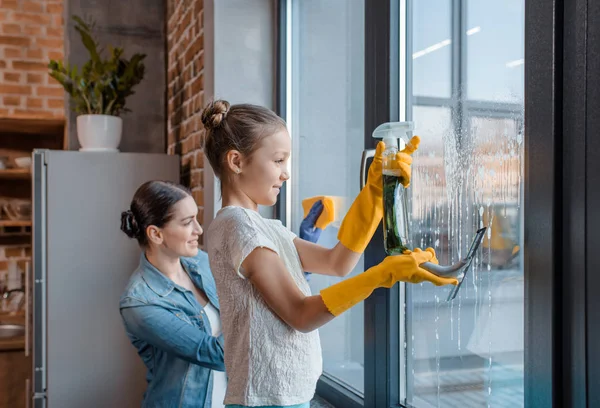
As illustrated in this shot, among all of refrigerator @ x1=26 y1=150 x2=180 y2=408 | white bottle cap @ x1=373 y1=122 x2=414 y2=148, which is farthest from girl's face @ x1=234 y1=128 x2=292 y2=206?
refrigerator @ x1=26 y1=150 x2=180 y2=408

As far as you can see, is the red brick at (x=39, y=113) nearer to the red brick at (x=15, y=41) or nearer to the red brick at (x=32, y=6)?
the red brick at (x=15, y=41)

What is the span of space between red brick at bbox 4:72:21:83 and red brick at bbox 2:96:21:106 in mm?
109

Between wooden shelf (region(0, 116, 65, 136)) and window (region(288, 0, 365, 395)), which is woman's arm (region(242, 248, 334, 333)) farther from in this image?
wooden shelf (region(0, 116, 65, 136))

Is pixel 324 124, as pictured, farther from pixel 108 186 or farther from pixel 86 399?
pixel 86 399

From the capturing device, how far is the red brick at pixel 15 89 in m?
3.86

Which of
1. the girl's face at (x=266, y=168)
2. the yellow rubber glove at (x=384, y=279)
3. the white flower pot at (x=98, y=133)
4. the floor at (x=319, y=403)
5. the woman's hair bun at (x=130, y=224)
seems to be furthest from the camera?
the white flower pot at (x=98, y=133)

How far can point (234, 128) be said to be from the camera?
1.21 metres

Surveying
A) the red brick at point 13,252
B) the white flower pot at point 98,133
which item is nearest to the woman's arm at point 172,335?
the white flower pot at point 98,133

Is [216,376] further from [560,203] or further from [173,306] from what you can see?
[560,203]

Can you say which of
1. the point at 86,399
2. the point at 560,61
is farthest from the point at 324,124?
the point at 86,399

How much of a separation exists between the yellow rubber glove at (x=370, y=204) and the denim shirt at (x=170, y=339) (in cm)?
62

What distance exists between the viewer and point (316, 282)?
1.98 meters

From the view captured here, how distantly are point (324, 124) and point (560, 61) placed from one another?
3.56ft

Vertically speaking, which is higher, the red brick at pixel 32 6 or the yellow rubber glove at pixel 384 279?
the red brick at pixel 32 6
